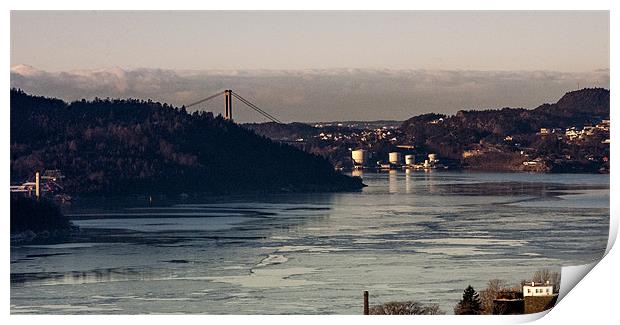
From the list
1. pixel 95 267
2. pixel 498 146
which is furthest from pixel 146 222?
pixel 498 146

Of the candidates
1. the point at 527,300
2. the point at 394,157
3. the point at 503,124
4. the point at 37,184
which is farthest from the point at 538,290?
the point at 37,184

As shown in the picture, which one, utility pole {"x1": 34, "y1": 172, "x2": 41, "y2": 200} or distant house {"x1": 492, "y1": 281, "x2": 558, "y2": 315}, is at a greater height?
utility pole {"x1": 34, "y1": 172, "x2": 41, "y2": 200}

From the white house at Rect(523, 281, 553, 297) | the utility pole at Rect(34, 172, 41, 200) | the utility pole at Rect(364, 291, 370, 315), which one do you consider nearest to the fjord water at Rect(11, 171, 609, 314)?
the utility pole at Rect(364, 291, 370, 315)

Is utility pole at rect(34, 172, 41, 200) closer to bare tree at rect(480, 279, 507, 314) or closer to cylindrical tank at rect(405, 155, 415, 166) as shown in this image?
cylindrical tank at rect(405, 155, 415, 166)

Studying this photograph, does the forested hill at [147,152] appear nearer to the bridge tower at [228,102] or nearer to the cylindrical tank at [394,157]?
the cylindrical tank at [394,157]

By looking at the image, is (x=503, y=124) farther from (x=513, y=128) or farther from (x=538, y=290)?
(x=538, y=290)

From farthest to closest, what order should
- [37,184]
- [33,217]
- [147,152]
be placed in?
[147,152] < [37,184] < [33,217]

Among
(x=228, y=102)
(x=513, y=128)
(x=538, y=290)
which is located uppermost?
(x=228, y=102)

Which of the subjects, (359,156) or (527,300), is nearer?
(527,300)
